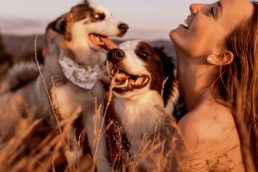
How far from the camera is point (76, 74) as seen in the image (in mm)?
5699

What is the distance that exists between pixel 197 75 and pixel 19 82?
404 centimetres

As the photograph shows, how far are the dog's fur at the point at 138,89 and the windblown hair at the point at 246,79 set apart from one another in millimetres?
707

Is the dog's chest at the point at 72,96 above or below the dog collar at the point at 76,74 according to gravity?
below

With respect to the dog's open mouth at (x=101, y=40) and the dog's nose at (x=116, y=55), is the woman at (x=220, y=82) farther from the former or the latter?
the dog's open mouth at (x=101, y=40)

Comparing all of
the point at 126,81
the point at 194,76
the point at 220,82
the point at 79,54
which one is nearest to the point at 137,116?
the point at 126,81

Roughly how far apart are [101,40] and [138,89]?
248 centimetres

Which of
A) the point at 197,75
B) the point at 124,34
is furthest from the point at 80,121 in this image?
the point at 197,75

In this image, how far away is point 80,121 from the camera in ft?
19.1

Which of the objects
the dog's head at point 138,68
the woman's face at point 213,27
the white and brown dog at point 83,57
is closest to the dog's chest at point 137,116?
the dog's head at point 138,68

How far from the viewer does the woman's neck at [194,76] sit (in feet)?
10.8

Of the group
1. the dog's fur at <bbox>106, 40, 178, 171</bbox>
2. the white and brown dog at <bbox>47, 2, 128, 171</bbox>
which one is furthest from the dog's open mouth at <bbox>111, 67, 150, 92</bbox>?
the white and brown dog at <bbox>47, 2, 128, 171</bbox>

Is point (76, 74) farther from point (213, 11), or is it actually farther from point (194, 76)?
point (213, 11)

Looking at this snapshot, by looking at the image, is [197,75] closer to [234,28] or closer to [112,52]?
[234,28]

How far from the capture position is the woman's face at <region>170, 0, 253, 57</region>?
126 inches
